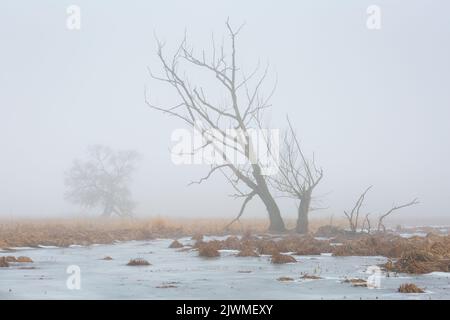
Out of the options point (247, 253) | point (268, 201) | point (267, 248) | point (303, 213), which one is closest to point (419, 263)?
point (247, 253)

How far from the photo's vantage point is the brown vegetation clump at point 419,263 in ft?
45.5

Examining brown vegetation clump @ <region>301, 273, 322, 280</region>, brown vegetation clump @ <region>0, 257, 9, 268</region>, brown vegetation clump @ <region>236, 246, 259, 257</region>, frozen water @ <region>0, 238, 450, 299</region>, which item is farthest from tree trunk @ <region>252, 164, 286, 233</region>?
brown vegetation clump @ <region>301, 273, 322, 280</region>

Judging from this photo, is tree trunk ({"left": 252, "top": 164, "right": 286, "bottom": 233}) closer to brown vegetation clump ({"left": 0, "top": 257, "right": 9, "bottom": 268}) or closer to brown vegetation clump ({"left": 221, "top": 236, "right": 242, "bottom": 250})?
brown vegetation clump ({"left": 221, "top": 236, "right": 242, "bottom": 250})

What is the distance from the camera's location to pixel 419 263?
46.0 ft

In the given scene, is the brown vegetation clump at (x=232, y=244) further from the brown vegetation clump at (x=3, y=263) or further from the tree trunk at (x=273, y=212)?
the tree trunk at (x=273, y=212)

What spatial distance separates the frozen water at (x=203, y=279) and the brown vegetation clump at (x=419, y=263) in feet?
1.28

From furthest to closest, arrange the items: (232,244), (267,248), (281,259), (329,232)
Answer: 1. (329,232)
2. (232,244)
3. (267,248)
4. (281,259)

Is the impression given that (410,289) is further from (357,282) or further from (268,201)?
(268,201)

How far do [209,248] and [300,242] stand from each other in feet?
12.4

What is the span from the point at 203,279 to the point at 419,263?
5.07 m

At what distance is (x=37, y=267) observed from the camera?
15273 millimetres

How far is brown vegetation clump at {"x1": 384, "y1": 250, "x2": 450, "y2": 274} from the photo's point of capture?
1387 centimetres
